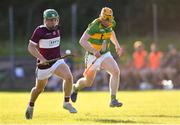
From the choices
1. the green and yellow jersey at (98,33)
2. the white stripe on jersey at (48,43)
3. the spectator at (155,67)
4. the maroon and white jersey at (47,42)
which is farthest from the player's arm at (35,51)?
the spectator at (155,67)

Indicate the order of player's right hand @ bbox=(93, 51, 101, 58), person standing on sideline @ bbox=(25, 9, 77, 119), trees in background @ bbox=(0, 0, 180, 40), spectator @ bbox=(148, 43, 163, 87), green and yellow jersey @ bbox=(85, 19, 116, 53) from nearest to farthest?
person standing on sideline @ bbox=(25, 9, 77, 119) → player's right hand @ bbox=(93, 51, 101, 58) → green and yellow jersey @ bbox=(85, 19, 116, 53) → spectator @ bbox=(148, 43, 163, 87) → trees in background @ bbox=(0, 0, 180, 40)

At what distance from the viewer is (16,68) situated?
114 feet

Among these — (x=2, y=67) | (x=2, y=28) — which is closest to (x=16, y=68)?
(x=2, y=67)

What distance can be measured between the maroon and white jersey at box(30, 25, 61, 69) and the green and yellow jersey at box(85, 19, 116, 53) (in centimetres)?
190

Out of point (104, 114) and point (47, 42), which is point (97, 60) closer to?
point (104, 114)

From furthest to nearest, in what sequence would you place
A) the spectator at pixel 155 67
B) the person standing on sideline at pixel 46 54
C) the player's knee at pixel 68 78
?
1. the spectator at pixel 155 67
2. the player's knee at pixel 68 78
3. the person standing on sideline at pixel 46 54

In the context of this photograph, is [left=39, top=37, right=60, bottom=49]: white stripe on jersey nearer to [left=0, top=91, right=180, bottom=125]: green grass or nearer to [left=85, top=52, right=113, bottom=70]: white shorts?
[left=0, top=91, right=180, bottom=125]: green grass

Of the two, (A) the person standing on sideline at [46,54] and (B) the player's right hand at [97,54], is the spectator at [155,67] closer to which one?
(B) the player's right hand at [97,54]

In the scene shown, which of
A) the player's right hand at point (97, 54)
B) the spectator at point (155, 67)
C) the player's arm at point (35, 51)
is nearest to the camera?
the player's arm at point (35, 51)

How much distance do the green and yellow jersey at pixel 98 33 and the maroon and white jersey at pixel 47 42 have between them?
1900mm

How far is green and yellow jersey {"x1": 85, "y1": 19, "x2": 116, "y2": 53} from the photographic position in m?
16.5

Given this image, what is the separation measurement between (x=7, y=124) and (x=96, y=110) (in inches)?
166

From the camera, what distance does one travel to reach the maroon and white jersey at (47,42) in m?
14.5

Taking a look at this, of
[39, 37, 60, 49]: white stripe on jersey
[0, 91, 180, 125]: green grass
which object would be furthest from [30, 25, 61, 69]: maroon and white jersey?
[0, 91, 180, 125]: green grass
